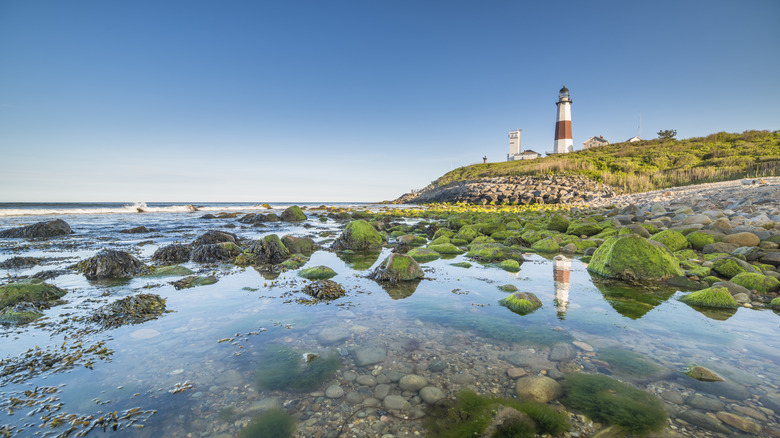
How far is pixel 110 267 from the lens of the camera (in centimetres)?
653

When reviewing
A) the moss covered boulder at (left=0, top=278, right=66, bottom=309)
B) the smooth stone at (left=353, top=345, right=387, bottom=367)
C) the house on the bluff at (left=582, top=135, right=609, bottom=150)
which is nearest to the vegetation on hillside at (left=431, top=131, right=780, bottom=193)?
the house on the bluff at (left=582, top=135, right=609, bottom=150)

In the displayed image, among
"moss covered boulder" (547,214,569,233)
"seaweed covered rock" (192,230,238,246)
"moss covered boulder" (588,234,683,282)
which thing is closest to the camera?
"moss covered boulder" (588,234,683,282)

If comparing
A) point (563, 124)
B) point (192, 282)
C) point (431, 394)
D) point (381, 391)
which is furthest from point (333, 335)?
point (563, 124)

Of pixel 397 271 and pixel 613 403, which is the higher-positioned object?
pixel 397 271

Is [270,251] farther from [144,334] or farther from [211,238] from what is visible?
[144,334]

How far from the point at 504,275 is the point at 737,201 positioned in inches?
605

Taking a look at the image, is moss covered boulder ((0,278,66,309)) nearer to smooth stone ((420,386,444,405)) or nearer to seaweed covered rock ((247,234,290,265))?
seaweed covered rock ((247,234,290,265))

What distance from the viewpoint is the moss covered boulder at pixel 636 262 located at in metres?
5.92

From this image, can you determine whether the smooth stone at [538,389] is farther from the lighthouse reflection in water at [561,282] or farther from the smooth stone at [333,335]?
the smooth stone at [333,335]

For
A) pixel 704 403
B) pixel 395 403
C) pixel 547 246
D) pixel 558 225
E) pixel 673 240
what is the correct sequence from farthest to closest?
pixel 558 225 < pixel 547 246 < pixel 673 240 < pixel 395 403 < pixel 704 403

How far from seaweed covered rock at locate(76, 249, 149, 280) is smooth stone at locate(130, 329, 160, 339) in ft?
12.2

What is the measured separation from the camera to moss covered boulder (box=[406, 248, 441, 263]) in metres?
8.22

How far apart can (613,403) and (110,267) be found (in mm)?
8788

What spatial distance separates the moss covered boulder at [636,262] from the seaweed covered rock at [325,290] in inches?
214
